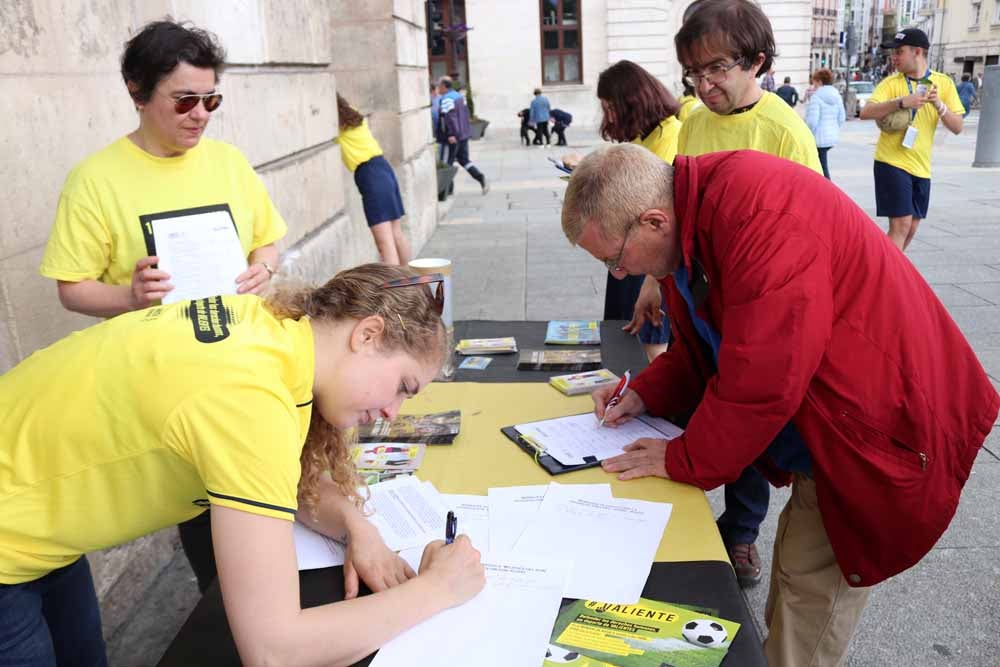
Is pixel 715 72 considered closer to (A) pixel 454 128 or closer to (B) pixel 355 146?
(B) pixel 355 146

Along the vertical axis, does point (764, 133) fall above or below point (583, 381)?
above

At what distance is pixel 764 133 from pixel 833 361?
4.76 ft

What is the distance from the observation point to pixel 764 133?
2826mm

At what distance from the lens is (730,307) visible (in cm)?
162

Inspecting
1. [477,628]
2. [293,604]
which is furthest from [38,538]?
[477,628]

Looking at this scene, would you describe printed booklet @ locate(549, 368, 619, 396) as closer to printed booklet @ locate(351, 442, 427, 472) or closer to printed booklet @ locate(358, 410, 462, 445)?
printed booklet @ locate(358, 410, 462, 445)

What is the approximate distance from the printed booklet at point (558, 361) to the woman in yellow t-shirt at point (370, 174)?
3444 millimetres

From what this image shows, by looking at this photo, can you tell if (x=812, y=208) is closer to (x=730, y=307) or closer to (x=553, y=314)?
(x=730, y=307)

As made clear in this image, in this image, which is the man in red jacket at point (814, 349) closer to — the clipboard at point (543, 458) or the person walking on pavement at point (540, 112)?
the clipboard at point (543, 458)

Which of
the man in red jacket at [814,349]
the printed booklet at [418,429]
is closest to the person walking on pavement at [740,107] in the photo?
the man in red jacket at [814,349]

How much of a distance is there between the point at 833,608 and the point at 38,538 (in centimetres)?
160

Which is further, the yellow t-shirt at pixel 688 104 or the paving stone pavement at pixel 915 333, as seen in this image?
the yellow t-shirt at pixel 688 104

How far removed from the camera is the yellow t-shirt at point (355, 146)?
582 cm

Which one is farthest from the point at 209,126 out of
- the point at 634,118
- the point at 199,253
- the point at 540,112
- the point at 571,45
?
the point at 571,45
